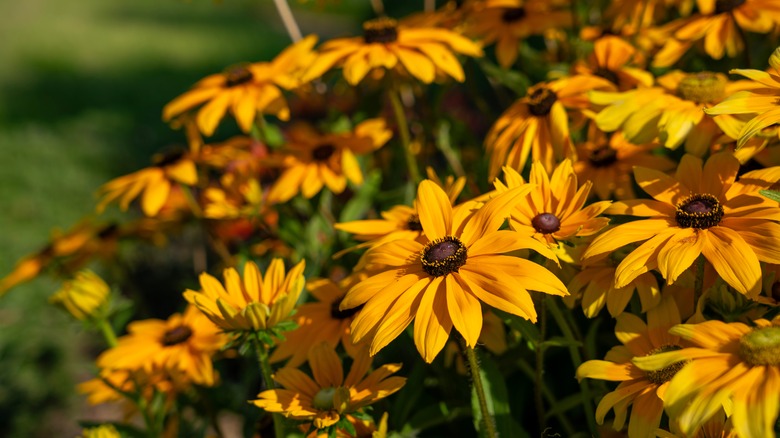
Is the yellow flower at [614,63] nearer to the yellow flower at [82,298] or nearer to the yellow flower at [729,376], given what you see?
the yellow flower at [729,376]

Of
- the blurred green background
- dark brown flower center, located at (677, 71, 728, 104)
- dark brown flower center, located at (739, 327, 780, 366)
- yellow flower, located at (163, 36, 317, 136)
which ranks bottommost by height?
the blurred green background

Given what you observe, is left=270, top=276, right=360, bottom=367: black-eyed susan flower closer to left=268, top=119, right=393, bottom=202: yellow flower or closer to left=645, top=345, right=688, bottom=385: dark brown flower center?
left=268, top=119, right=393, bottom=202: yellow flower

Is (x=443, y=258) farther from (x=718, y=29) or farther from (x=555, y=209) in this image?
(x=718, y=29)

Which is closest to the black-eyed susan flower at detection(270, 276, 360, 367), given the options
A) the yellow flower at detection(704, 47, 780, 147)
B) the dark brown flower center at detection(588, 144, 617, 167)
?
the dark brown flower center at detection(588, 144, 617, 167)

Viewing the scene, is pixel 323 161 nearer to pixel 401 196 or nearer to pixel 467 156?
pixel 401 196

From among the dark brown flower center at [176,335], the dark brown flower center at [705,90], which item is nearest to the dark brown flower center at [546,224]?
the dark brown flower center at [705,90]

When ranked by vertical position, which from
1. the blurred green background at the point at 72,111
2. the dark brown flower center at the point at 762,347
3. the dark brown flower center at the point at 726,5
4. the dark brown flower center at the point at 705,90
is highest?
the dark brown flower center at the point at 726,5

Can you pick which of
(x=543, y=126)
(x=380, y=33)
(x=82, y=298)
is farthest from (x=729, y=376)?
(x=82, y=298)

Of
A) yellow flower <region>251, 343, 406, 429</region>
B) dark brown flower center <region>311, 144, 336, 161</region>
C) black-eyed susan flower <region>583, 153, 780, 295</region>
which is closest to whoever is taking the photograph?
black-eyed susan flower <region>583, 153, 780, 295</region>

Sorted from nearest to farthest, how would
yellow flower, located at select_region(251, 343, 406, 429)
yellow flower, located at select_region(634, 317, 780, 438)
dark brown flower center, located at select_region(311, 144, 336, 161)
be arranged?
yellow flower, located at select_region(634, 317, 780, 438), yellow flower, located at select_region(251, 343, 406, 429), dark brown flower center, located at select_region(311, 144, 336, 161)
